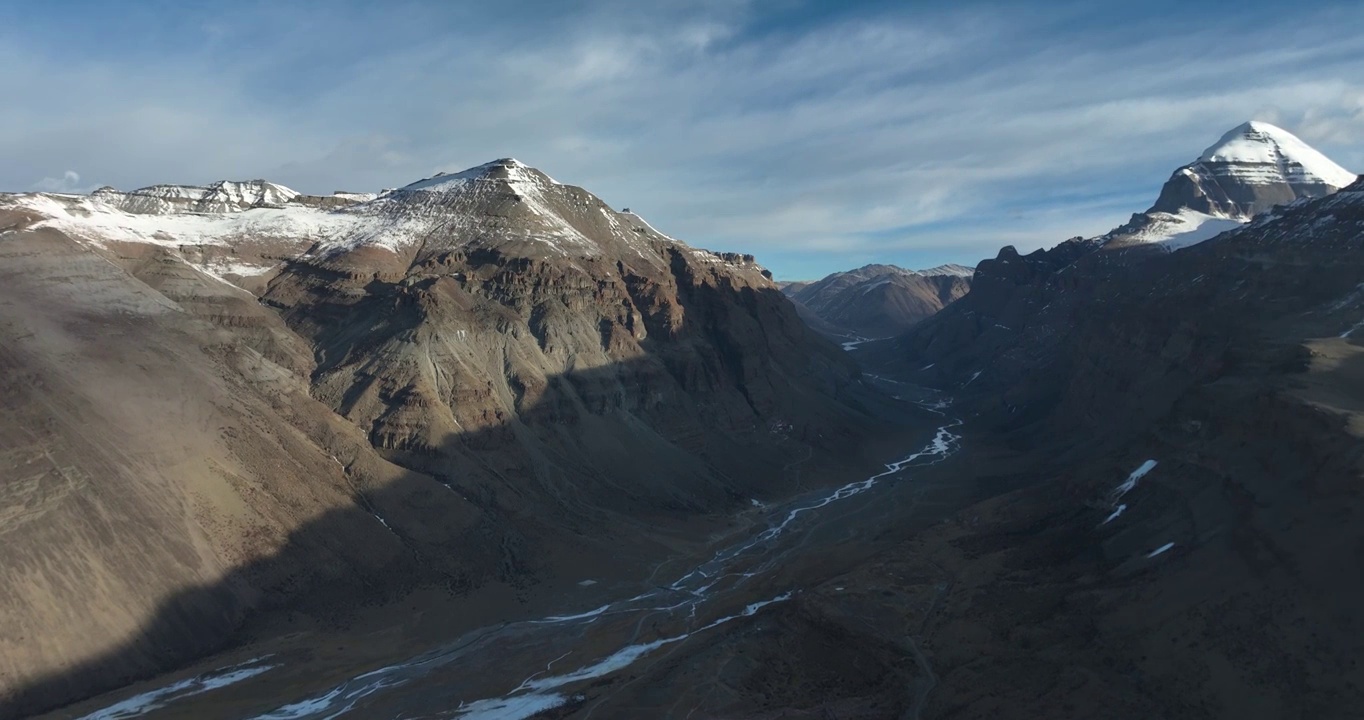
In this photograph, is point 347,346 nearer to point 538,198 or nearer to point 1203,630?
point 538,198

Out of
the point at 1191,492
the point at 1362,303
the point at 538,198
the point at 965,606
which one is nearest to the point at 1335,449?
the point at 1191,492

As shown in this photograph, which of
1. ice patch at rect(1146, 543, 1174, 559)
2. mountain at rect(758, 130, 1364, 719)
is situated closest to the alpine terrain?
mountain at rect(758, 130, 1364, 719)

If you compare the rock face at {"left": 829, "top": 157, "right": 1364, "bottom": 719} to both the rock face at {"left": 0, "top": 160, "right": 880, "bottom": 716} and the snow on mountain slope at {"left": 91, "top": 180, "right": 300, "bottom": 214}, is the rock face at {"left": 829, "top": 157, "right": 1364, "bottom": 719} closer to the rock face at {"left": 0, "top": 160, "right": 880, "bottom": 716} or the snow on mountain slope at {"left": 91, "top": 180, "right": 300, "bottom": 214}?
the rock face at {"left": 0, "top": 160, "right": 880, "bottom": 716}

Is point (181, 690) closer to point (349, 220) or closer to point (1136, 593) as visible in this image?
point (1136, 593)

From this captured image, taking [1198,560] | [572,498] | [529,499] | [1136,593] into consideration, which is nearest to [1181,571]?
[1198,560]

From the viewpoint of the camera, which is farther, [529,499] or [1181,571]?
[529,499]

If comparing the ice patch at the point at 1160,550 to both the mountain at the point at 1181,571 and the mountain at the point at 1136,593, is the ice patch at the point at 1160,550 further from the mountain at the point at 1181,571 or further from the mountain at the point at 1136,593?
the mountain at the point at 1136,593
